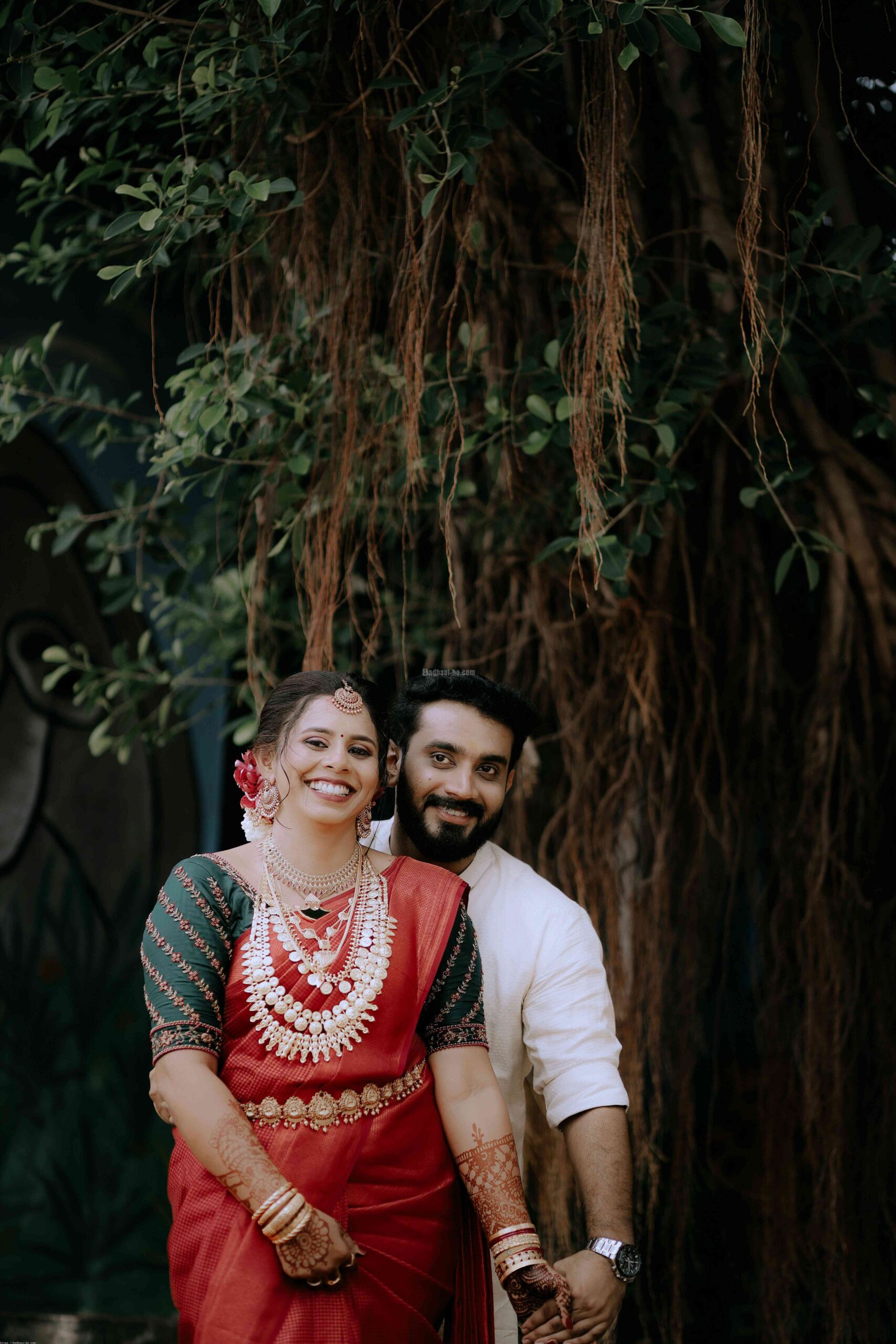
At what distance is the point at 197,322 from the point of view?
296 centimetres

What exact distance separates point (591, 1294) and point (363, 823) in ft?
2.10

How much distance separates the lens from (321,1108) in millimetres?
1346

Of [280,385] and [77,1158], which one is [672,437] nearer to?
[280,385]

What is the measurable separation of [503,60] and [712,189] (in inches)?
25.2

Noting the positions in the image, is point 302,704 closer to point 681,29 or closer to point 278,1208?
point 278,1208

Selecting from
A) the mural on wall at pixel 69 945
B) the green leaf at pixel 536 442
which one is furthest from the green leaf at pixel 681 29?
the mural on wall at pixel 69 945

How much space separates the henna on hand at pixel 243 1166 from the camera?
49.7 inches

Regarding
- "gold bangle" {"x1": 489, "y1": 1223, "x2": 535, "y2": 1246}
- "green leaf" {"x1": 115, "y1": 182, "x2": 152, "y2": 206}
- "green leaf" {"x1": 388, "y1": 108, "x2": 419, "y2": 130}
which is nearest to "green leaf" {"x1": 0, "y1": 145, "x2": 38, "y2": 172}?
"green leaf" {"x1": 115, "y1": 182, "x2": 152, "y2": 206}

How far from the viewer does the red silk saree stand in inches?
50.6

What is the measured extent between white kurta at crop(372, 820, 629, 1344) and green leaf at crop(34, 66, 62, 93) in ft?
4.09

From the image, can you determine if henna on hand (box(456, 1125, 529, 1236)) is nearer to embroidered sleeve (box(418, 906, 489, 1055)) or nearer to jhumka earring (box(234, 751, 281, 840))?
embroidered sleeve (box(418, 906, 489, 1055))

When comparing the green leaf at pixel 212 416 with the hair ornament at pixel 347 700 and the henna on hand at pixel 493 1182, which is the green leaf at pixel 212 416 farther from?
the henna on hand at pixel 493 1182

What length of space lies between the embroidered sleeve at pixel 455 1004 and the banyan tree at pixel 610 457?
699 millimetres

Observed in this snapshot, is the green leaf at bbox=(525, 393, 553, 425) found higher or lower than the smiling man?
higher
